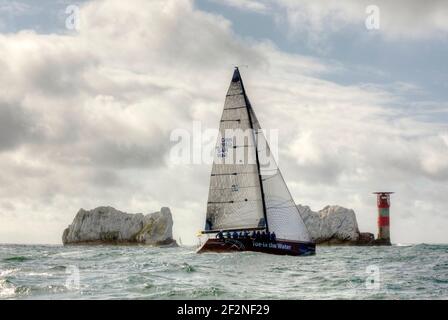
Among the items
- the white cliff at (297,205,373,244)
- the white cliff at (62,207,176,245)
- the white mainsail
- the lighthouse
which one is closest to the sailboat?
the white mainsail

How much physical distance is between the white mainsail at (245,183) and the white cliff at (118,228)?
73.3 metres

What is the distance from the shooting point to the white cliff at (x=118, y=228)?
4882 inches

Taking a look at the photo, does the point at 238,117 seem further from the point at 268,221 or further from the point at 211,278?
the point at 211,278

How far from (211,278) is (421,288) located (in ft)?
30.7

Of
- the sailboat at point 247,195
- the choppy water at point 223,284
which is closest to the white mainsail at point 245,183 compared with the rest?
the sailboat at point 247,195

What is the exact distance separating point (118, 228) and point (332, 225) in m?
45.8

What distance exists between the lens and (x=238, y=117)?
49188 mm

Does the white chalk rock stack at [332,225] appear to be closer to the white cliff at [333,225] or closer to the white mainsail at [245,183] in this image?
the white cliff at [333,225]

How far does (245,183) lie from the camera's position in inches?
1987

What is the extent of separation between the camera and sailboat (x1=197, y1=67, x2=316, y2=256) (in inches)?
1940

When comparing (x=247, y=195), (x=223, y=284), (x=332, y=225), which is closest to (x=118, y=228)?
(x=332, y=225)

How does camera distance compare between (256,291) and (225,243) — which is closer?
(256,291)

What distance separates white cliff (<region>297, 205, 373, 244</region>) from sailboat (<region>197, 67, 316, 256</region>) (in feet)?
225
